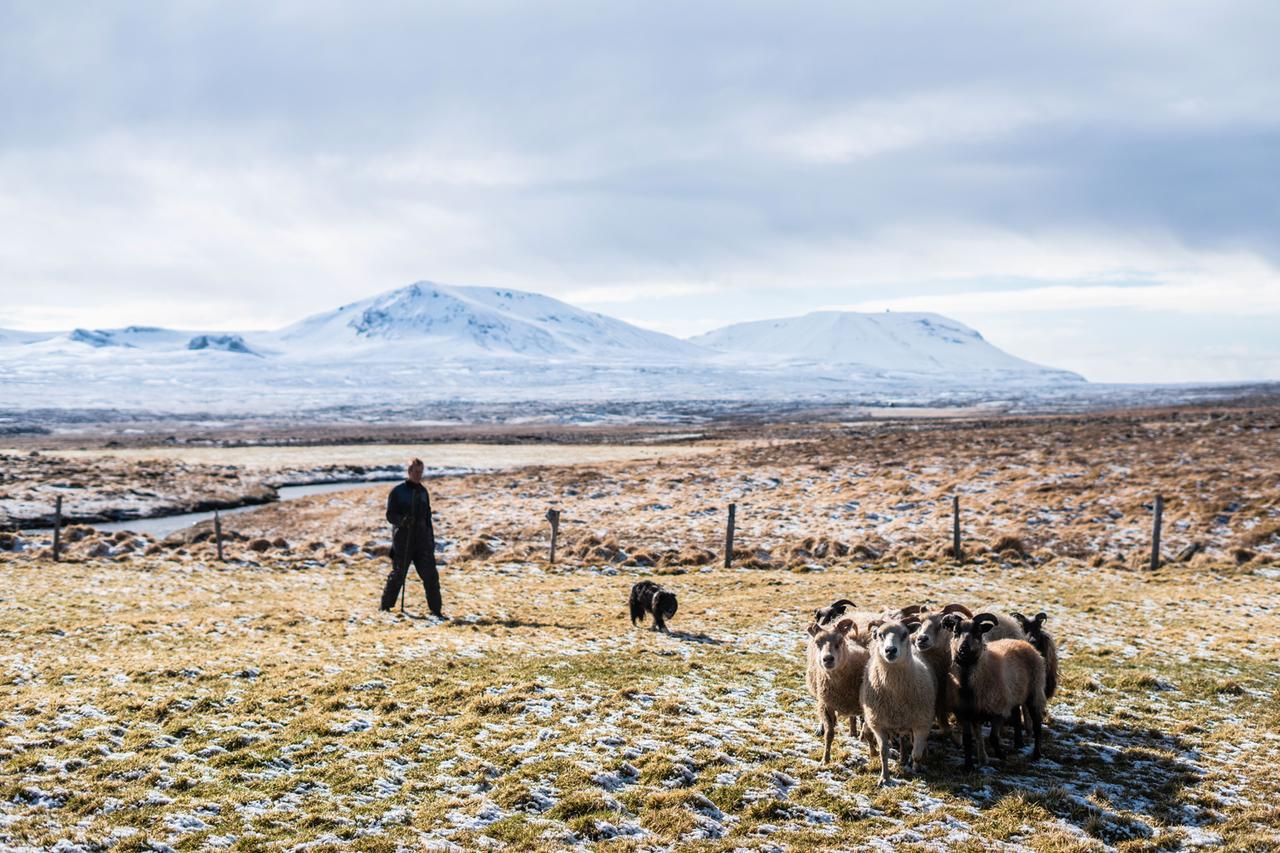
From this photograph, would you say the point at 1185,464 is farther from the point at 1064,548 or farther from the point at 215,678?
the point at 215,678

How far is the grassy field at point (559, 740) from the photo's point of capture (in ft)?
25.1

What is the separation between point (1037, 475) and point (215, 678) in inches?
1385

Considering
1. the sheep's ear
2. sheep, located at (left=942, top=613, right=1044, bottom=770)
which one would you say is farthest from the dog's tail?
sheep, located at (left=942, top=613, right=1044, bottom=770)

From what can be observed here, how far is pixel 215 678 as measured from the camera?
12.4 meters

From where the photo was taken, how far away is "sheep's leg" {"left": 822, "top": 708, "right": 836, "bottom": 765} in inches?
365

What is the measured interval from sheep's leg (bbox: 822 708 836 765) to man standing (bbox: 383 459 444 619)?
10688 mm

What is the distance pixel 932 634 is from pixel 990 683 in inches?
30.6

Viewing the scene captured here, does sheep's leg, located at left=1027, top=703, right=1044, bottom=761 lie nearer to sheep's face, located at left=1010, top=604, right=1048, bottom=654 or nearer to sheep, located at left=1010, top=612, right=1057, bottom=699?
sheep, located at left=1010, top=612, right=1057, bottom=699

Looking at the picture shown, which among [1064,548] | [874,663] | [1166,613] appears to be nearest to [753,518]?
[1064,548]

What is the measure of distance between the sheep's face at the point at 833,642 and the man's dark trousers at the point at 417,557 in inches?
400

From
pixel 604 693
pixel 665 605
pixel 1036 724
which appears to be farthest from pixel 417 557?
pixel 1036 724

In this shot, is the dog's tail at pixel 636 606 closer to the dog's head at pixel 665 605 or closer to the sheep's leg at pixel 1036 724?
the dog's head at pixel 665 605

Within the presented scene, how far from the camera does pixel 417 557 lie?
18.3 m

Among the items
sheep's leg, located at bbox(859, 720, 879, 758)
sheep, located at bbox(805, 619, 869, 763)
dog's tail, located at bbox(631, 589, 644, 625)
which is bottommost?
dog's tail, located at bbox(631, 589, 644, 625)
